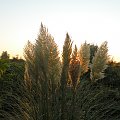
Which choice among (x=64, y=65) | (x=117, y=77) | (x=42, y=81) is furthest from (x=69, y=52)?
(x=117, y=77)

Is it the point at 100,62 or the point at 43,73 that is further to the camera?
the point at 100,62

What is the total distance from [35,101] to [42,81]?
629 mm

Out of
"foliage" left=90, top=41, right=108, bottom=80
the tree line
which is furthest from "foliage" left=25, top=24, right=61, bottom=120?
"foliage" left=90, top=41, right=108, bottom=80

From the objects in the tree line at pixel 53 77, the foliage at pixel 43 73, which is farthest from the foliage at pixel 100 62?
the foliage at pixel 43 73

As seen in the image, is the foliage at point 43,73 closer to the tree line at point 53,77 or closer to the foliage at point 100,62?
the tree line at point 53,77

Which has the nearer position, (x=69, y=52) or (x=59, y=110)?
(x=69, y=52)

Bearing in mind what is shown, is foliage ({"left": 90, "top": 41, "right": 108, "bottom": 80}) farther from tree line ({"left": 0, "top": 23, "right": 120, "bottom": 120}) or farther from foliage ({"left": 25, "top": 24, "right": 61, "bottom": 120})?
foliage ({"left": 25, "top": 24, "right": 61, "bottom": 120})

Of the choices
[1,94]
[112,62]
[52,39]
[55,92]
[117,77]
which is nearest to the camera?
[52,39]

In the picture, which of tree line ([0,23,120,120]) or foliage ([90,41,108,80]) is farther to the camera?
foliage ([90,41,108,80])

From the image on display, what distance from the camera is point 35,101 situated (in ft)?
19.7

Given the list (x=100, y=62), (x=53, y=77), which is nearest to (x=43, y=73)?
(x=53, y=77)

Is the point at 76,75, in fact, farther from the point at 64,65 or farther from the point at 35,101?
the point at 35,101

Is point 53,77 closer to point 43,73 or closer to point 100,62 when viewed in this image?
point 43,73

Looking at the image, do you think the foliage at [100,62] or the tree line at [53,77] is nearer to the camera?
the tree line at [53,77]
